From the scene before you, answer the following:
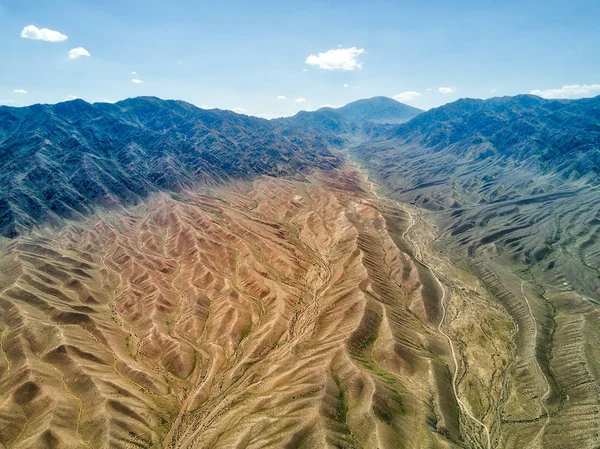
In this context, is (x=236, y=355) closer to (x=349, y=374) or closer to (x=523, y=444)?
(x=349, y=374)

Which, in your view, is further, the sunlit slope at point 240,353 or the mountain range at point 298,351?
the mountain range at point 298,351

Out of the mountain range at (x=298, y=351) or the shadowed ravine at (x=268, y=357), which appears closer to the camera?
the shadowed ravine at (x=268, y=357)

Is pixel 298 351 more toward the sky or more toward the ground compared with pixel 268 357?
more toward the sky

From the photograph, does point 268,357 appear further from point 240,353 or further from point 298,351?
point 240,353

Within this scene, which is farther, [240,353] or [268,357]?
[240,353]

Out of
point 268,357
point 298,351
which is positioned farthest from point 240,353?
point 298,351

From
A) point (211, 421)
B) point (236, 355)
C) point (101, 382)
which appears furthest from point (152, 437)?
point (236, 355)

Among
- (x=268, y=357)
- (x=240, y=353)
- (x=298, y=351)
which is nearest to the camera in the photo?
(x=298, y=351)

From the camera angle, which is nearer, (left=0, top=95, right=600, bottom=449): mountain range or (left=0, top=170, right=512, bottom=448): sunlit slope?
(left=0, top=170, right=512, bottom=448): sunlit slope
